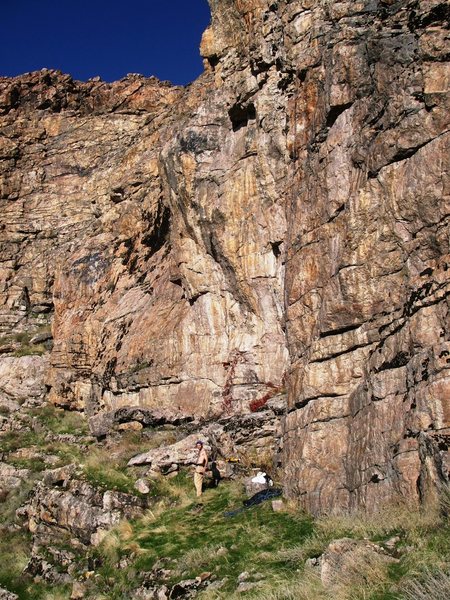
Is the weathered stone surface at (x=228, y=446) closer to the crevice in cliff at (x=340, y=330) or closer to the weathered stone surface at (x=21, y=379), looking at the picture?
the crevice in cliff at (x=340, y=330)

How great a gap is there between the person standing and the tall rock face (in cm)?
332

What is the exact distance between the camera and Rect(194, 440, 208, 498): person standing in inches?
611

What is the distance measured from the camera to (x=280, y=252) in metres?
19.2

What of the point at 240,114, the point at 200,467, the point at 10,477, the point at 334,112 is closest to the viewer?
the point at 334,112

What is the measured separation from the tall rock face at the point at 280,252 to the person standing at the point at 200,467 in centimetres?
332

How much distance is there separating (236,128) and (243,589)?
16744 millimetres

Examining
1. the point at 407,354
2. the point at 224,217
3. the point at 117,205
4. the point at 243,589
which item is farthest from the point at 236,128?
the point at 243,589

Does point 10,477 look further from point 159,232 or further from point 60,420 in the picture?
point 159,232

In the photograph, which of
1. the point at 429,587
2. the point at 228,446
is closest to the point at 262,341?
the point at 228,446

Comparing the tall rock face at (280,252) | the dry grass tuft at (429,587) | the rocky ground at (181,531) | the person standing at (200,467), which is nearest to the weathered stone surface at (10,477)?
the rocky ground at (181,531)

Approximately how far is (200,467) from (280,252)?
24.1 feet

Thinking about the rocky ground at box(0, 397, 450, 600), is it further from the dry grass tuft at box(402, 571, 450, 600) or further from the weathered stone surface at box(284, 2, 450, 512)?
the weathered stone surface at box(284, 2, 450, 512)

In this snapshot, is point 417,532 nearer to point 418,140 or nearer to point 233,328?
point 418,140

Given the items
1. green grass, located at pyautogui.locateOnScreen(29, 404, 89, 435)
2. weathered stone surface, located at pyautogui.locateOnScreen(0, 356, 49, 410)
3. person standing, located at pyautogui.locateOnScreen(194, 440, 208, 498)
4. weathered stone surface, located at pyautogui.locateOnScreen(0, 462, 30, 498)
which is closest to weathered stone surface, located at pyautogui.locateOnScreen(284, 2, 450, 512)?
person standing, located at pyautogui.locateOnScreen(194, 440, 208, 498)
